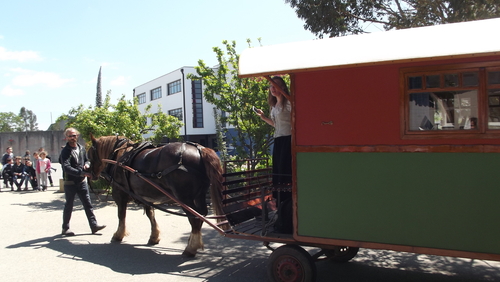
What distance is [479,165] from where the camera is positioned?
3.22m

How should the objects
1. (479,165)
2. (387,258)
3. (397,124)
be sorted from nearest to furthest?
(479,165) → (397,124) → (387,258)

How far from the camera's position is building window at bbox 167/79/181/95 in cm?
3329

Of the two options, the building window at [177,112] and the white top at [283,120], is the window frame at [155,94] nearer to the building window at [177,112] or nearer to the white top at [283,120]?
the building window at [177,112]

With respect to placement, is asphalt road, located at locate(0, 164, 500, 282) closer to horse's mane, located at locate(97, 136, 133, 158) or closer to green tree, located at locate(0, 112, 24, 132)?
horse's mane, located at locate(97, 136, 133, 158)

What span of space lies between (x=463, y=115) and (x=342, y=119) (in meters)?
1.06

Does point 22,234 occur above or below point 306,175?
below

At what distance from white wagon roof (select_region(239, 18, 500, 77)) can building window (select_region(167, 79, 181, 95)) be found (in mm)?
30041

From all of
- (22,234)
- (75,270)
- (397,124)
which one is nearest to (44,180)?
(22,234)

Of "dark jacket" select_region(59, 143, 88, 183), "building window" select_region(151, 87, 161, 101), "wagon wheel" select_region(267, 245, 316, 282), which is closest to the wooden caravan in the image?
"wagon wheel" select_region(267, 245, 316, 282)

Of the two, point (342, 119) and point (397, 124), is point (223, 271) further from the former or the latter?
point (397, 124)

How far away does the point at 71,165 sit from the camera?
696 cm

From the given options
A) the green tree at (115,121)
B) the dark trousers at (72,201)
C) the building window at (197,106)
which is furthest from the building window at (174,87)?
the dark trousers at (72,201)

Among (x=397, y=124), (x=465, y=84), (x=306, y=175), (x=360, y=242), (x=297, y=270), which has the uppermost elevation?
(x=465, y=84)

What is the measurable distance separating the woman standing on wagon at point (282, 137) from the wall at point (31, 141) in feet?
102
